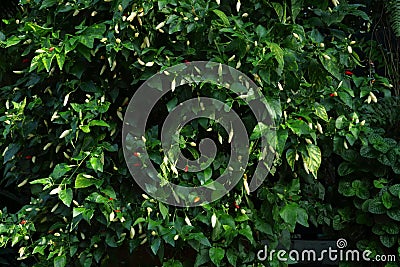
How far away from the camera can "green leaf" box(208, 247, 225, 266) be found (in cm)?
195

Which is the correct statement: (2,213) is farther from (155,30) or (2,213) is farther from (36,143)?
(155,30)

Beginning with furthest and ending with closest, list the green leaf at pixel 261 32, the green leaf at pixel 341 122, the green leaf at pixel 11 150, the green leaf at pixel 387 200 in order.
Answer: the green leaf at pixel 387 200 < the green leaf at pixel 341 122 < the green leaf at pixel 11 150 < the green leaf at pixel 261 32

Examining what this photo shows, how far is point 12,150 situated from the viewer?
86.7 inches

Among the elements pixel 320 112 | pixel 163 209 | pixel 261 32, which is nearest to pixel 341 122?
pixel 320 112

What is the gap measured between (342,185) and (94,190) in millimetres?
1241

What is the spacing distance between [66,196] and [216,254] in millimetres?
558

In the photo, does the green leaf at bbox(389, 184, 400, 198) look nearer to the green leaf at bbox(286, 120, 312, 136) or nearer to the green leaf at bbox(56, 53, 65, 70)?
the green leaf at bbox(286, 120, 312, 136)

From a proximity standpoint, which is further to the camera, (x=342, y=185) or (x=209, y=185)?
(x=342, y=185)

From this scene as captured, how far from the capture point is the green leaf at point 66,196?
6.01 feet

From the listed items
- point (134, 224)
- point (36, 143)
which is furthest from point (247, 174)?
point (36, 143)

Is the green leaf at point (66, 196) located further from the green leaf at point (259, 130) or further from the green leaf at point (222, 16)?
the green leaf at point (222, 16)

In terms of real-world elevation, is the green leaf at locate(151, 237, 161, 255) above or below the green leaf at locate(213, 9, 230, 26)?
below

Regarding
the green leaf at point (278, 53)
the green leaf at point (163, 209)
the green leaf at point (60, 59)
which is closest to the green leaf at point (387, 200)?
the green leaf at point (278, 53)

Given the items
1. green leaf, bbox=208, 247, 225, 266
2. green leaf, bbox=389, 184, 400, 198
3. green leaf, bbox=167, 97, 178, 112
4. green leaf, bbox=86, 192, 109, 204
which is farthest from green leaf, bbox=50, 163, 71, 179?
green leaf, bbox=389, 184, 400, 198
